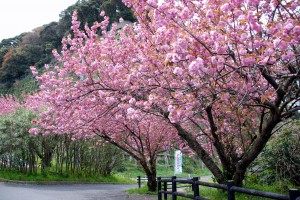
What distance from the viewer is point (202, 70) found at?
430 cm

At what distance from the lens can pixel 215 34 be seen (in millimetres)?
4711

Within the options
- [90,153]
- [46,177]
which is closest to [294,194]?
[46,177]

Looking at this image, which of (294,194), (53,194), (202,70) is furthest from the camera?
(53,194)

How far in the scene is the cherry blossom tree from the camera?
4391 mm

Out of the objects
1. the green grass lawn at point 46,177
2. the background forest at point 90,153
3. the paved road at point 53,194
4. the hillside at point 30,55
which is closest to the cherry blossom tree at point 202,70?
the background forest at point 90,153

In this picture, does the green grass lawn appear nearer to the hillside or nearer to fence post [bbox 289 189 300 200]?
fence post [bbox 289 189 300 200]

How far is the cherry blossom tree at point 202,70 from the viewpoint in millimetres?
4391

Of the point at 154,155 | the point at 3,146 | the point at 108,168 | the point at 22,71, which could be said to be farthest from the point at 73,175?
the point at 22,71

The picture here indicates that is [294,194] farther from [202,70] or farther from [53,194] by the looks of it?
[53,194]

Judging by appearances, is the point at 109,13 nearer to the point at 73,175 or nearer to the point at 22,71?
the point at 22,71

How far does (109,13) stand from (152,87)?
40.4 meters

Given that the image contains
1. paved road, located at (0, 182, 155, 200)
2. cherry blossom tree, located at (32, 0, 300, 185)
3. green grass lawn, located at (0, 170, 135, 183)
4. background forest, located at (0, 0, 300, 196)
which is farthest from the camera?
green grass lawn, located at (0, 170, 135, 183)

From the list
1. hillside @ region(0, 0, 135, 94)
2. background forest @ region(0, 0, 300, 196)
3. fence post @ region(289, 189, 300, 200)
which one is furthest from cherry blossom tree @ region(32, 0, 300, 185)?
hillside @ region(0, 0, 135, 94)

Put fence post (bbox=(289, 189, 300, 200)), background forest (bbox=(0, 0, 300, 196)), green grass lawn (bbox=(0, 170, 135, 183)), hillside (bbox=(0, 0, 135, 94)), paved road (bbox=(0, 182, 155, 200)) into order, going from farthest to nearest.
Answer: hillside (bbox=(0, 0, 135, 94)) → green grass lawn (bbox=(0, 170, 135, 183)) → paved road (bbox=(0, 182, 155, 200)) → background forest (bbox=(0, 0, 300, 196)) → fence post (bbox=(289, 189, 300, 200))
